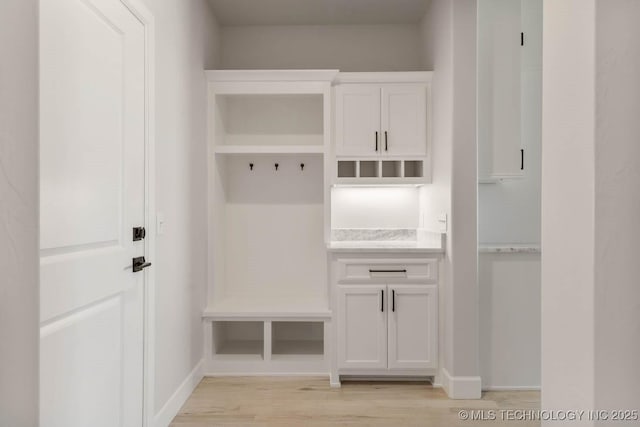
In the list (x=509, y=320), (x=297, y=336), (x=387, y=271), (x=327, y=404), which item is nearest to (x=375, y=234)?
(x=387, y=271)

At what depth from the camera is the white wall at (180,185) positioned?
2.39 metres

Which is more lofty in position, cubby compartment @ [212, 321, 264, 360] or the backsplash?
the backsplash

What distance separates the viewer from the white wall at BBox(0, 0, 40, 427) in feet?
3.51

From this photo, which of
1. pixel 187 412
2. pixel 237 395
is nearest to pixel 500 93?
pixel 237 395

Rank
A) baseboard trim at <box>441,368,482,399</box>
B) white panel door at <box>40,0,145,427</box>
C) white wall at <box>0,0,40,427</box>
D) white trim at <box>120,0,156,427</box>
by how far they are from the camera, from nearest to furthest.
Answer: white wall at <box>0,0,40,427</box>
white panel door at <box>40,0,145,427</box>
white trim at <box>120,0,156,427</box>
baseboard trim at <box>441,368,482,399</box>

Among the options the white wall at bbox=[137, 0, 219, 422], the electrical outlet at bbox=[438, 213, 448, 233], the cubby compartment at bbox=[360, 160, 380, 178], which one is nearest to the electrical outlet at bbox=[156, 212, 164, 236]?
the white wall at bbox=[137, 0, 219, 422]

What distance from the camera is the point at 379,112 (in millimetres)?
3400

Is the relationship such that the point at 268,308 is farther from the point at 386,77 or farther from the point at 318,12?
the point at 318,12

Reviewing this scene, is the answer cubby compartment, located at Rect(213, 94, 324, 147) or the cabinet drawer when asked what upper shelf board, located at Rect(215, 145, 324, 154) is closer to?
cubby compartment, located at Rect(213, 94, 324, 147)

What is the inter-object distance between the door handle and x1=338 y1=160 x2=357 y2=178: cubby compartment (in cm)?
181

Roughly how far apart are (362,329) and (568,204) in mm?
1979

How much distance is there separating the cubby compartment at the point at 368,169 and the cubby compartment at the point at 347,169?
0.07 m

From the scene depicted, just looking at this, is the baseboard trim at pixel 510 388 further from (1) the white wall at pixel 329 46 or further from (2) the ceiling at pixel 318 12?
(2) the ceiling at pixel 318 12

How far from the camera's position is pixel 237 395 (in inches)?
116
